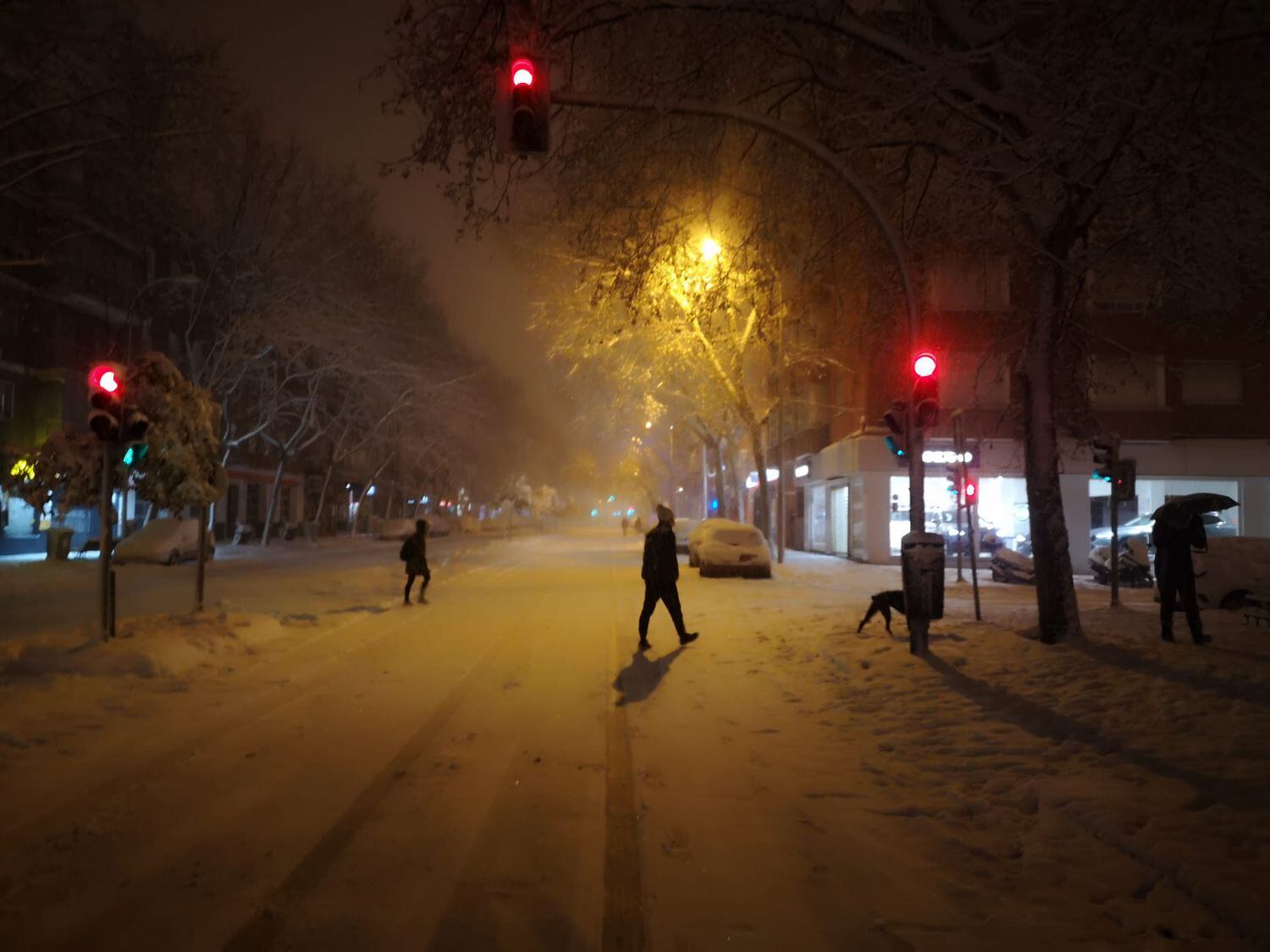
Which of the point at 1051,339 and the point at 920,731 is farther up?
the point at 1051,339

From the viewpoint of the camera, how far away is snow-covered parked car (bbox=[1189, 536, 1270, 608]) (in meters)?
14.2

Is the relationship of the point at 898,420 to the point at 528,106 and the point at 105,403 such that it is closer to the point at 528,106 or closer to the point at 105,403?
the point at 528,106

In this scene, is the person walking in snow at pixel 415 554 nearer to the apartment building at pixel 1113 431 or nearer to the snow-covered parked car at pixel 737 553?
the snow-covered parked car at pixel 737 553

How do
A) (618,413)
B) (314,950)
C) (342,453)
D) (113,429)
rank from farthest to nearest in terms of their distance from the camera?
(342,453)
(618,413)
(113,429)
(314,950)

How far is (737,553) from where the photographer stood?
25.8m

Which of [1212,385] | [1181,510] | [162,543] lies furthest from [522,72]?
[1212,385]

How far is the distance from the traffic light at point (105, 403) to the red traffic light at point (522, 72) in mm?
6540

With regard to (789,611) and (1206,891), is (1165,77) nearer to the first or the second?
(1206,891)

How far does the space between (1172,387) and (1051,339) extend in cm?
2306

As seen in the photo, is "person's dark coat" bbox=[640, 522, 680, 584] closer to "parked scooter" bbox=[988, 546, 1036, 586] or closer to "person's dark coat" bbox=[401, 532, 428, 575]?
"person's dark coat" bbox=[401, 532, 428, 575]

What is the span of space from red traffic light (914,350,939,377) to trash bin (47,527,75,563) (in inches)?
1146

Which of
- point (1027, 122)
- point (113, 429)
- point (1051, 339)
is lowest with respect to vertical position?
point (113, 429)

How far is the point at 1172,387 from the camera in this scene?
99.9ft

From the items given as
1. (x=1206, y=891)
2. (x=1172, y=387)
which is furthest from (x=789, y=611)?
(x=1172, y=387)
